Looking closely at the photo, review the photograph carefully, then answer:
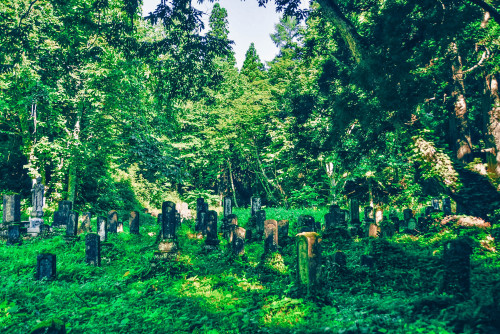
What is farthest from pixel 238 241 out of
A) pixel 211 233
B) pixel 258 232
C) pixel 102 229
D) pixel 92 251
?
pixel 102 229

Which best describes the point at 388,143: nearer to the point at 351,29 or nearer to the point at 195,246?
the point at 351,29

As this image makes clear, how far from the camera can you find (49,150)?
42.0ft

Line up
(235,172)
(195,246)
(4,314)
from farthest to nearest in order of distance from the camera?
(235,172), (195,246), (4,314)

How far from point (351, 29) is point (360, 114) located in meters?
2.23

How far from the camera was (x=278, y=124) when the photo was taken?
18766 mm

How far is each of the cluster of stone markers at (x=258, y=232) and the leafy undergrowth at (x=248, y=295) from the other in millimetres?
267

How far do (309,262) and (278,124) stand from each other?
15.0 metres

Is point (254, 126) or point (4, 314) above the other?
Answer: point (254, 126)

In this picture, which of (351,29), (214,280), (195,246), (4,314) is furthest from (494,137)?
(4,314)

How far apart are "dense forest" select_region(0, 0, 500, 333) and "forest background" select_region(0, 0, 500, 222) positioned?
0.07 m

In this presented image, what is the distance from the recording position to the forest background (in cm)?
683

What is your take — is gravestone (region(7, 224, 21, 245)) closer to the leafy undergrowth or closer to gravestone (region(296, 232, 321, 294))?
the leafy undergrowth

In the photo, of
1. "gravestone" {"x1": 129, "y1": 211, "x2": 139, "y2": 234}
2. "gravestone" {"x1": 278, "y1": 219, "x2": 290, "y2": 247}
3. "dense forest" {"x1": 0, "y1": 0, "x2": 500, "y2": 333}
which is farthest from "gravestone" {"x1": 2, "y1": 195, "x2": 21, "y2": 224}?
"gravestone" {"x1": 278, "y1": 219, "x2": 290, "y2": 247}

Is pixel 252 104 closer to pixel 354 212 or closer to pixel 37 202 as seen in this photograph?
pixel 354 212
